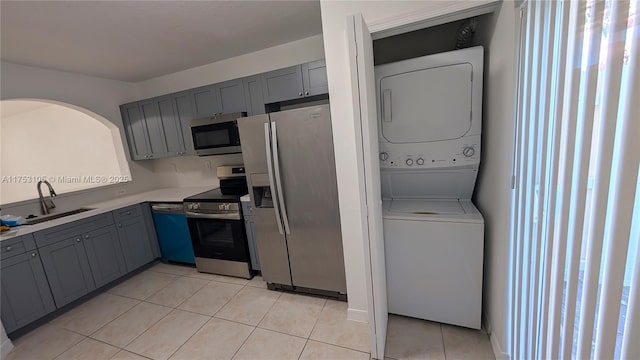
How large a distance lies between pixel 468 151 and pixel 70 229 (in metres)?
3.62

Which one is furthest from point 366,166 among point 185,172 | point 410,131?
point 185,172

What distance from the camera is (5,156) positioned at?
15.8 ft

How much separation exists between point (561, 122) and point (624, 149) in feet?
0.85

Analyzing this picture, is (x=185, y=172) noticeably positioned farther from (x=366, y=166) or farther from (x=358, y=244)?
(x=366, y=166)

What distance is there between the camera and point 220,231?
105 inches

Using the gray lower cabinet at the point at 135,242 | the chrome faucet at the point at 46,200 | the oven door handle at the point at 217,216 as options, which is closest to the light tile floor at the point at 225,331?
the gray lower cabinet at the point at 135,242

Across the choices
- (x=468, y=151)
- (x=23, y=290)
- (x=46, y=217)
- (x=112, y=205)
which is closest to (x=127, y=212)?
(x=112, y=205)

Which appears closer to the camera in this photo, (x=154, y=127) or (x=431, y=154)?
(x=431, y=154)

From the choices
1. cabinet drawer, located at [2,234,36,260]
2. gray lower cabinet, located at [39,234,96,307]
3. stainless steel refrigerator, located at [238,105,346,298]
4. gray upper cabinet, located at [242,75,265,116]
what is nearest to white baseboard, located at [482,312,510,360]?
stainless steel refrigerator, located at [238,105,346,298]

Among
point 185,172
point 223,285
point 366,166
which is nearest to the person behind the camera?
point 366,166

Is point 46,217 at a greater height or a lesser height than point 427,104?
lesser

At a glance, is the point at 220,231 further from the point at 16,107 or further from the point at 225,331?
the point at 16,107

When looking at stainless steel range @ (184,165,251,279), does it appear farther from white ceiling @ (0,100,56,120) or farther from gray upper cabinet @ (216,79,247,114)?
white ceiling @ (0,100,56,120)

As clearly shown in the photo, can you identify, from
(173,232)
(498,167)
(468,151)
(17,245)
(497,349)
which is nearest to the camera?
(498,167)
